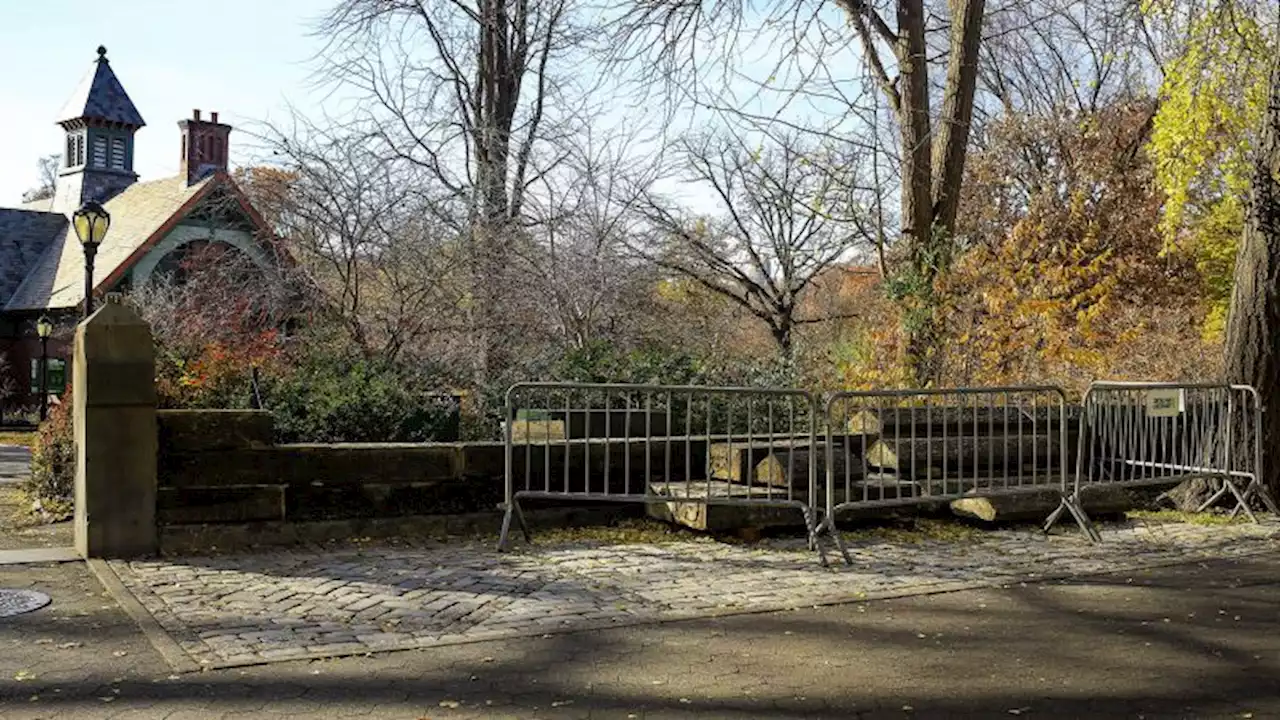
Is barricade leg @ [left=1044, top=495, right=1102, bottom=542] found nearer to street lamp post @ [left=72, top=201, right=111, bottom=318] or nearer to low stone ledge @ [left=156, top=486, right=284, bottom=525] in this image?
low stone ledge @ [left=156, top=486, right=284, bottom=525]

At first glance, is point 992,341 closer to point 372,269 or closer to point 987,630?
point 372,269

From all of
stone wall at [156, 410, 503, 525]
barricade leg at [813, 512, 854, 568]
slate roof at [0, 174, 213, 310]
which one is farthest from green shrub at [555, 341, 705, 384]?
slate roof at [0, 174, 213, 310]

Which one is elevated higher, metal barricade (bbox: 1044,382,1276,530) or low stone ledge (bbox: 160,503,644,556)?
metal barricade (bbox: 1044,382,1276,530)

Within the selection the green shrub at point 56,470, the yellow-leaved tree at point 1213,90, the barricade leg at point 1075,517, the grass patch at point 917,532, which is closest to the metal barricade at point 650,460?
the grass patch at point 917,532

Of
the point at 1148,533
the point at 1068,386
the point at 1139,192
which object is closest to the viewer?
the point at 1148,533

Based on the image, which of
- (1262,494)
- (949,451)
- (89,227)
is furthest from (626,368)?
(89,227)

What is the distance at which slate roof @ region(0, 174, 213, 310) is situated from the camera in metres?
A: 36.2

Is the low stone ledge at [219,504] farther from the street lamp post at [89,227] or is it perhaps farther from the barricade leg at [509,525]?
the street lamp post at [89,227]

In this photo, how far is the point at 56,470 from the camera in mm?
11422

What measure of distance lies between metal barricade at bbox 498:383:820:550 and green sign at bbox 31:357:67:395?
111 feet

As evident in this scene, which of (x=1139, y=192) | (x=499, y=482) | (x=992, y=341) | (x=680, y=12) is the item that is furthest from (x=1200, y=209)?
(x=499, y=482)

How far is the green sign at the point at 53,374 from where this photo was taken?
39344mm

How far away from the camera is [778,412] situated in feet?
39.8

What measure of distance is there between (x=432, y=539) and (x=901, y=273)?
296 inches
